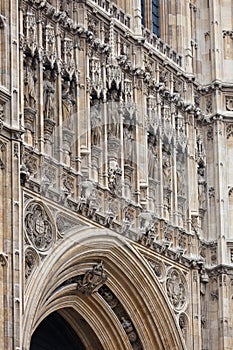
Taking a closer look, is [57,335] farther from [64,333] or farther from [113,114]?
[113,114]

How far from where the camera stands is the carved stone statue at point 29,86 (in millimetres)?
28672

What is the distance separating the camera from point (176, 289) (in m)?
32.0

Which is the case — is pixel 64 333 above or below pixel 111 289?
below

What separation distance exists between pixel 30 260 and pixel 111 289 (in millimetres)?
3256

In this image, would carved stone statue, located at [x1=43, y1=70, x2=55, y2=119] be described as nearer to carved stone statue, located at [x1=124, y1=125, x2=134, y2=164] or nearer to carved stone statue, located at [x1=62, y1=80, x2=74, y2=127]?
carved stone statue, located at [x1=62, y1=80, x2=74, y2=127]

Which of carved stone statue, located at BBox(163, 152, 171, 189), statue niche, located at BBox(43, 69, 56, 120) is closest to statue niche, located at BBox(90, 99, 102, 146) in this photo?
statue niche, located at BBox(43, 69, 56, 120)

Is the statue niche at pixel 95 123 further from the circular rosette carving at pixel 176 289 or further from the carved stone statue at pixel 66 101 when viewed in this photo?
the circular rosette carving at pixel 176 289

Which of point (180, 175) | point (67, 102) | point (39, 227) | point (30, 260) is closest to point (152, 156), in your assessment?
point (180, 175)

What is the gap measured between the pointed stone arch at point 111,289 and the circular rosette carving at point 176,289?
0.43 metres

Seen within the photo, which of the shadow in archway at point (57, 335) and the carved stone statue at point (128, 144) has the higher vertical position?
the carved stone statue at point (128, 144)

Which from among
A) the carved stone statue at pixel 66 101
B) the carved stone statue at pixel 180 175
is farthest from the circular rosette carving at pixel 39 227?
the carved stone statue at pixel 180 175

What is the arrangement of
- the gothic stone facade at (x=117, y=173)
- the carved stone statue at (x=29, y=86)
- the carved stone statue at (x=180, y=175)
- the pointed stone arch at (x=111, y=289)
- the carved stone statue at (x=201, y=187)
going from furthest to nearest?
the carved stone statue at (x=201, y=187), the carved stone statue at (x=180, y=175), the carved stone statue at (x=29, y=86), the pointed stone arch at (x=111, y=289), the gothic stone facade at (x=117, y=173)

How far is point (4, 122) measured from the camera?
2716 cm

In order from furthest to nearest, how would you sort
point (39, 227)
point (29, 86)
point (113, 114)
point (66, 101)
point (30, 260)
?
point (113, 114) < point (66, 101) < point (29, 86) < point (39, 227) < point (30, 260)
